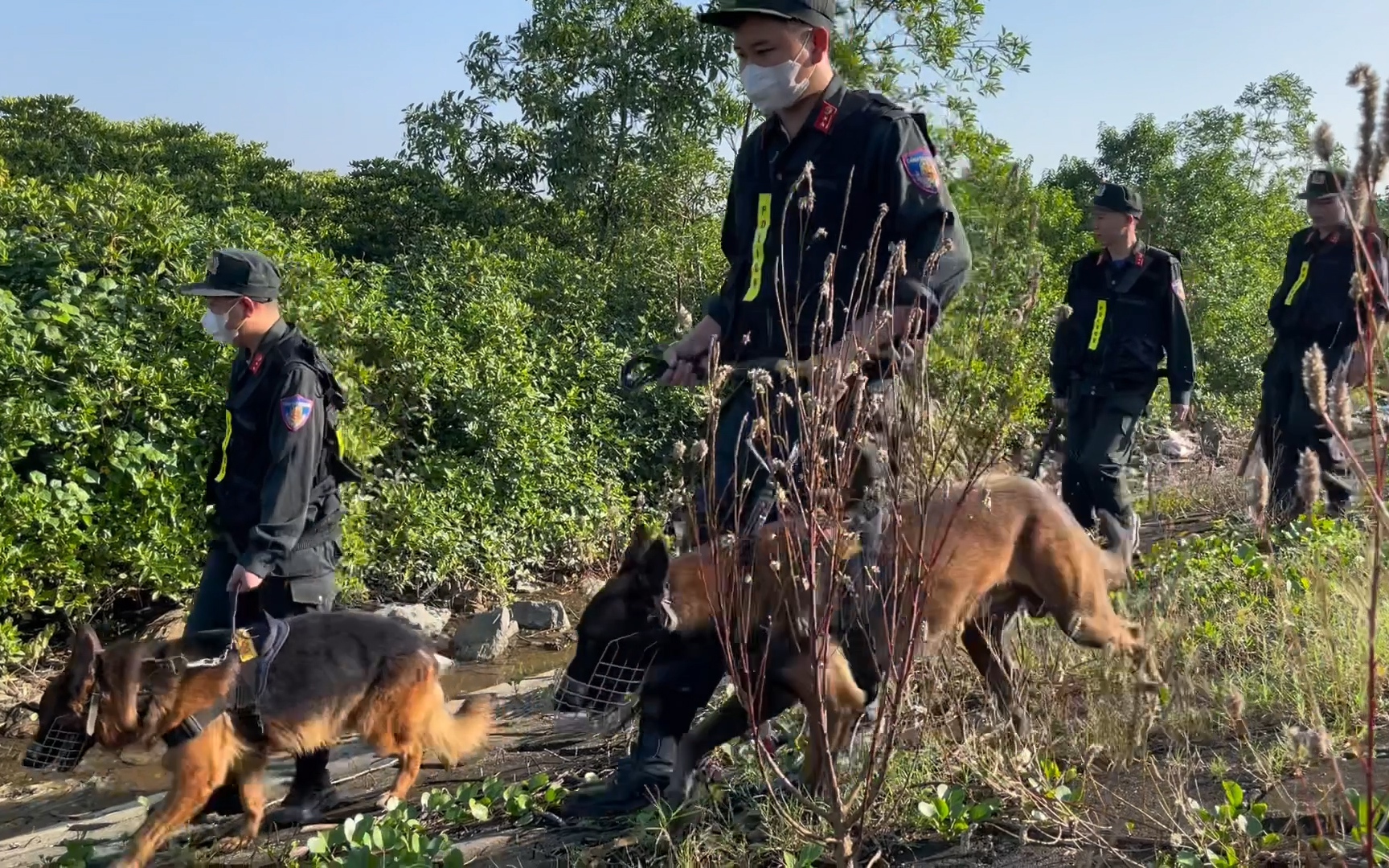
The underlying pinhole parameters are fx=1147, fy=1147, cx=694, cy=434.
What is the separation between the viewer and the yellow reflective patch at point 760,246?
3.41m

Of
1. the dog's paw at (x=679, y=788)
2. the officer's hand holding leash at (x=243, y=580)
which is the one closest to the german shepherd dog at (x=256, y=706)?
the officer's hand holding leash at (x=243, y=580)

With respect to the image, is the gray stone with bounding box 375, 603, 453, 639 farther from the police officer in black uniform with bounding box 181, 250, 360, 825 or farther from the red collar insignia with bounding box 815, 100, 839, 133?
the red collar insignia with bounding box 815, 100, 839, 133

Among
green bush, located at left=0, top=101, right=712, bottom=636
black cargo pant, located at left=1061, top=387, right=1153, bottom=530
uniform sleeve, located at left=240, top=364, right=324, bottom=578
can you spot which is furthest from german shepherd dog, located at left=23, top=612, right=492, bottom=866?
black cargo pant, located at left=1061, top=387, right=1153, bottom=530

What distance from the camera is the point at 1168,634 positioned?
3.79 metres

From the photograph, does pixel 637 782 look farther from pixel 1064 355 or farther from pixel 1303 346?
pixel 1303 346

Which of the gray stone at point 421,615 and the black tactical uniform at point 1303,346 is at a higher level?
the black tactical uniform at point 1303,346

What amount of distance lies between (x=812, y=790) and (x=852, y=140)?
6.10ft

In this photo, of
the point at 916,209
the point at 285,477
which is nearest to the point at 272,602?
the point at 285,477

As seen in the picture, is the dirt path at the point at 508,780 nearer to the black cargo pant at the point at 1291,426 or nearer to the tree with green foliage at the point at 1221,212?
the black cargo pant at the point at 1291,426

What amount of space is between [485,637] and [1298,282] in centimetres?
568

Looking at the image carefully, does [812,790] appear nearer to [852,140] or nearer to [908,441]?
[908,441]

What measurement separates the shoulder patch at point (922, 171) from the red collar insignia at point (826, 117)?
0.83 ft

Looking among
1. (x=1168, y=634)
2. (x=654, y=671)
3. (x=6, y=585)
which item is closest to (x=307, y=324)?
(x=6, y=585)

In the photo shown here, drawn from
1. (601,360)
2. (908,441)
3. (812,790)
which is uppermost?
(601,360)
